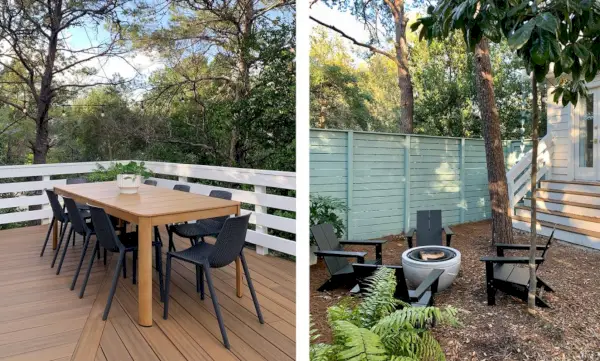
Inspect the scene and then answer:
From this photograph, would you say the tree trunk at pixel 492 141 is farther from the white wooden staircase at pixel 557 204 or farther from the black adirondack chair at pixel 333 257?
the black adirondack chair at pixel 333 257

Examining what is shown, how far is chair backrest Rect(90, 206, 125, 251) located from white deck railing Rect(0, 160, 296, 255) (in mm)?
397

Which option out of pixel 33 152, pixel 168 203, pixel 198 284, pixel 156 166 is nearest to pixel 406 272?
pixel 198 284

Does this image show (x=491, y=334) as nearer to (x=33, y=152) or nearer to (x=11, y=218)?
(x=33, y=152)

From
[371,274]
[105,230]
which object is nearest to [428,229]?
[371,274]

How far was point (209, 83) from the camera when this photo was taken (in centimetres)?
327

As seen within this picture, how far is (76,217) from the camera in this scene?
258cm

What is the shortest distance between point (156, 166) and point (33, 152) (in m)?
0.93

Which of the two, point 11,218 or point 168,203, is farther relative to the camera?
point 11,218

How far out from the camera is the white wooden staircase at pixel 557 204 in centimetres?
359

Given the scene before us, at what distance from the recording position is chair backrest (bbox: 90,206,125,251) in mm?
2155

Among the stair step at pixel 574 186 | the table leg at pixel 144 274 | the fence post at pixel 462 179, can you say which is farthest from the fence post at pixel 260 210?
the stair step at pixel 574 186

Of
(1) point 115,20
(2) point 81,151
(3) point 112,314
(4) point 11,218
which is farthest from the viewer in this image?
(1) point 115,20

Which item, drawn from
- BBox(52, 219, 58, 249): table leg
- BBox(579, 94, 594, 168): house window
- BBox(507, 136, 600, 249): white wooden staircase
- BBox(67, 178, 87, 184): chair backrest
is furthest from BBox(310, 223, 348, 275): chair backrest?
BBox(579, 94, 594, 168): house window

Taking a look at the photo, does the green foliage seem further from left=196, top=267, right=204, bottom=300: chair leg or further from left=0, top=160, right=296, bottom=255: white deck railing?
left=196, top=267, right=204, bottom=300: chair leg
